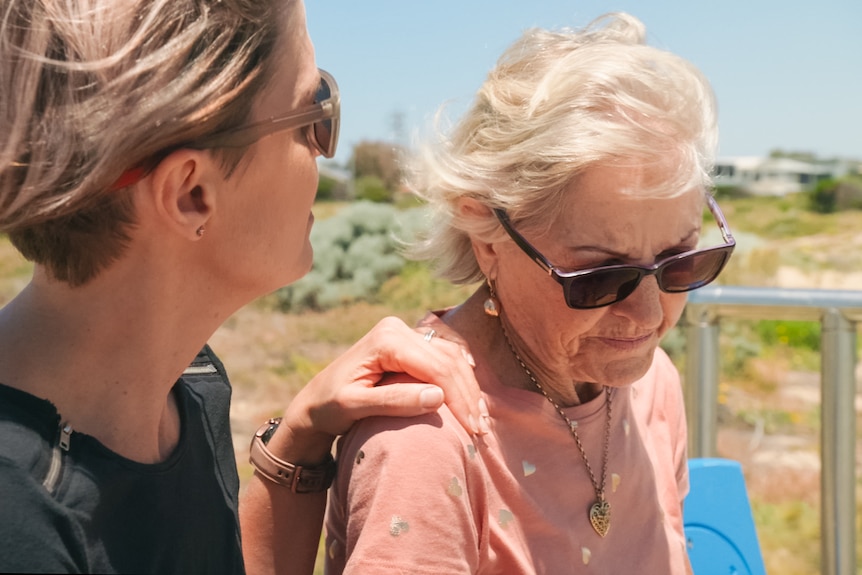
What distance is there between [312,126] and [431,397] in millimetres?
537

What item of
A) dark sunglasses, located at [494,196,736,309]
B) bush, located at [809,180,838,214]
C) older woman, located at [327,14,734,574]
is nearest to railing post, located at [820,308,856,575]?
older woman, located at [327,14,734,574]

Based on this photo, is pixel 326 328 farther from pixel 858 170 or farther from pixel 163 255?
pixel 858 170

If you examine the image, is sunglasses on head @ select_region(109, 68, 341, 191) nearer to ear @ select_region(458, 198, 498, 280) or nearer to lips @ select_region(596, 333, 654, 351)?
ear @ select_region(458, 198, 498, 280)

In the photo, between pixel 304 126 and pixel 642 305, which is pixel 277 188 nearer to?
pixel 304 126

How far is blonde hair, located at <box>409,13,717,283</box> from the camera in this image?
1794 millimetres

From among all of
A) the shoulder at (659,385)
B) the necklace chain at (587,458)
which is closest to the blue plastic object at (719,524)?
the shoulder at (659,385)

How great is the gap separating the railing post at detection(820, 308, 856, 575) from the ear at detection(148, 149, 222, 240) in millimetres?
2064

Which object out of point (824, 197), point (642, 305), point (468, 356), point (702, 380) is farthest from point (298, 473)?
point (824, 197)

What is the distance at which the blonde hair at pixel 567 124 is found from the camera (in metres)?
1.79

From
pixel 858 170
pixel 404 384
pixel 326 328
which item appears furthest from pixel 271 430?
pixel 858 170

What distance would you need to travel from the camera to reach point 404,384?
1.72 m

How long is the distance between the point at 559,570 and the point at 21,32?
1.34 m

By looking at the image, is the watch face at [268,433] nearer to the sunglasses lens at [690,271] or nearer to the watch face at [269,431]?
the watch face at [269,431]

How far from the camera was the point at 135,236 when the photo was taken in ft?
4.46
